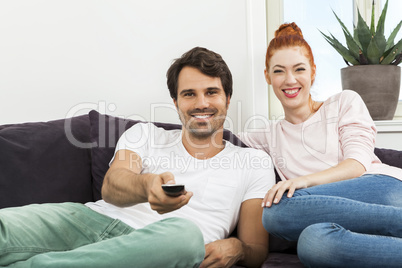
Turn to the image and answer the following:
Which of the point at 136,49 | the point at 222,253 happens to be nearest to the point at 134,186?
the point at 222,253

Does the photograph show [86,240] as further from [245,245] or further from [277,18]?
[277,18]

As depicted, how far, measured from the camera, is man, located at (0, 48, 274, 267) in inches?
43.8

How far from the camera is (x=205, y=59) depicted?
68.2 inches

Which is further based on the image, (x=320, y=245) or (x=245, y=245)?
(x=245, y=245)

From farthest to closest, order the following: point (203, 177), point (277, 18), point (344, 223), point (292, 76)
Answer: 1. point (277, 18)
2. point (292, 76)
3. point (203, 177)
4. point (344, 223)

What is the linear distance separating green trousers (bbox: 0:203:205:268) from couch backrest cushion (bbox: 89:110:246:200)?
0.66ft

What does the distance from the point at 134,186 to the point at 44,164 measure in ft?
1.43

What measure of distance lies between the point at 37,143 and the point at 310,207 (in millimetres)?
976

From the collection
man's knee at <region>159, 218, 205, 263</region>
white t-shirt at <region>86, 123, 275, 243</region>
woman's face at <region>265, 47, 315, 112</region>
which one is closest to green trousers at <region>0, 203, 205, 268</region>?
man's knee at <region>159, 218, 205, 263</region>

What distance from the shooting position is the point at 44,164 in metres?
1.61

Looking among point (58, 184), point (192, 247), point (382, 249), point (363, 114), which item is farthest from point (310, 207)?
point (58, 184)

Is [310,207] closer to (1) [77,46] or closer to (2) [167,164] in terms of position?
Result: (2) [167,164]

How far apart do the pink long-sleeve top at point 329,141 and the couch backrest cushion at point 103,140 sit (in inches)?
7.6

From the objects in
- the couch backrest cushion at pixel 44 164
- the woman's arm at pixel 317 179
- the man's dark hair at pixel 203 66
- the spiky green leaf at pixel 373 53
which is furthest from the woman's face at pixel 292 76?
the couch backrest cushion at pixel 44 164
